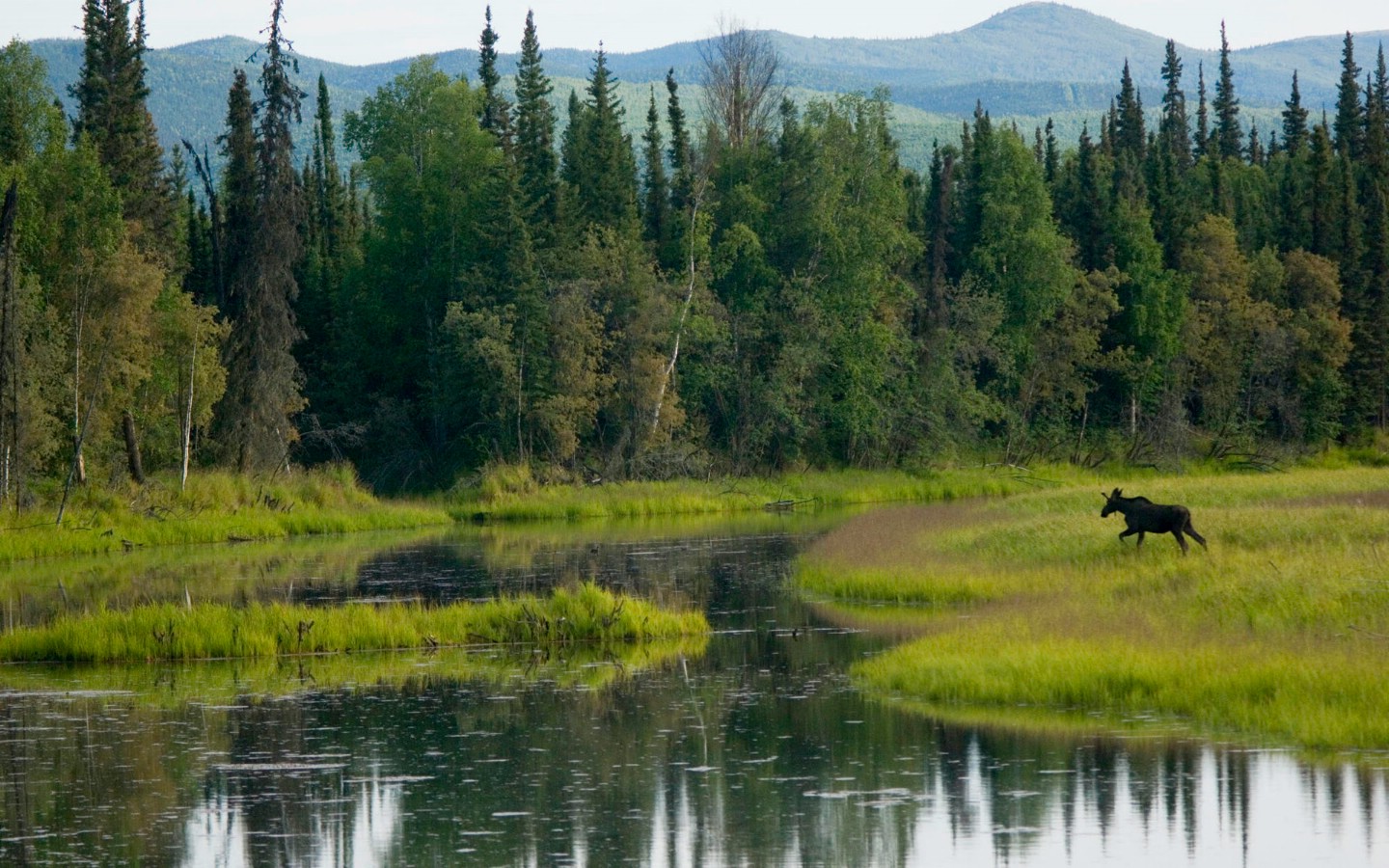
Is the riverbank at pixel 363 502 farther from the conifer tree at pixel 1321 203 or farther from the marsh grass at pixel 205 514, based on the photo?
the conifer tree at pixel 1321 203

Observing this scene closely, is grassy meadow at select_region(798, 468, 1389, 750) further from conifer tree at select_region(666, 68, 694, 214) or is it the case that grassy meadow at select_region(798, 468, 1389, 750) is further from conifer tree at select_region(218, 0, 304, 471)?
conifer tree at select_region(666, 68, 694, 214)

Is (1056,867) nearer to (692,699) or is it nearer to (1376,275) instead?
(692,699)

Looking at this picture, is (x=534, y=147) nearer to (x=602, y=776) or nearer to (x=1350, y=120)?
(x=1350, y=120)

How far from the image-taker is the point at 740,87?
8525 cm

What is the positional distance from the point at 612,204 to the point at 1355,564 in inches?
2136

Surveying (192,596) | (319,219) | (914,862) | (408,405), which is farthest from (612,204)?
(914,862)

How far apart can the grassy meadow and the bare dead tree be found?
49.4m

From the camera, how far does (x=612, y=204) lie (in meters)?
76.1

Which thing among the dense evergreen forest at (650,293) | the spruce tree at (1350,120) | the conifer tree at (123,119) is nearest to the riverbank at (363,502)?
the dense evergreen forest at (650,293)

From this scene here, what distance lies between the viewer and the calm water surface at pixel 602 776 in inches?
579

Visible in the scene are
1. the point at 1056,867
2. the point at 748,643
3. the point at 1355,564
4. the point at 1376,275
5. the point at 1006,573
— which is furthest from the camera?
the point at 1376,275

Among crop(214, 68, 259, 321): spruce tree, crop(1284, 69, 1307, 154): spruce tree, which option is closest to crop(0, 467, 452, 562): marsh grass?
crop(214, 68, 259, 321): spruce tree

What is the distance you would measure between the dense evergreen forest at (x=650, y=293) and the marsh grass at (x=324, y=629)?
26.7m

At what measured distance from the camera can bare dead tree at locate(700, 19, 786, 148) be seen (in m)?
84.3
